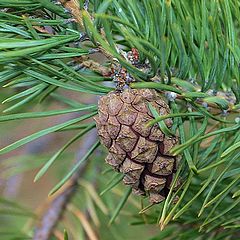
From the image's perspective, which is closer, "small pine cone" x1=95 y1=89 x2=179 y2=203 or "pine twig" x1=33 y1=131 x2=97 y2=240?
"small pine cone" x1=95 y1=89 x2=179 y2=203

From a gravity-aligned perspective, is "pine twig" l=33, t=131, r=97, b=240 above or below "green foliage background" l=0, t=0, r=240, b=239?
below

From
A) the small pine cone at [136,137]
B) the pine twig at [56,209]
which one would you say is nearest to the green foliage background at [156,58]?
the small pine cone at [136,137]

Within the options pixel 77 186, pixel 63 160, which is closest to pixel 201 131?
pixel 77 186

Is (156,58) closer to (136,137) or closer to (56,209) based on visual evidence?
(136,137)

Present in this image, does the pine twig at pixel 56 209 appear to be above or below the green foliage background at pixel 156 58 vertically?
below

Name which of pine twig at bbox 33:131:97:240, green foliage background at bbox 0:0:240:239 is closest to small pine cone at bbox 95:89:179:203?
green foliage background at bbox 0:0:240:239

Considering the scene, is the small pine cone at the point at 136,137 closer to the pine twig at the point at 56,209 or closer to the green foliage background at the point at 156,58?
the green foliage background at the point at 156,58

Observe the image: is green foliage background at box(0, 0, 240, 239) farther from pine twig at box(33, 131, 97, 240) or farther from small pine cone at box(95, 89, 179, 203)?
pine twig at box(33, 131, 97, 240)

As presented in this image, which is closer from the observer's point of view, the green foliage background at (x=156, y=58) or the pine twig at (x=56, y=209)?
the green foliage background at (x=156, y=58)

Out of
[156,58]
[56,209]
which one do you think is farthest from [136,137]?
[56,209]
